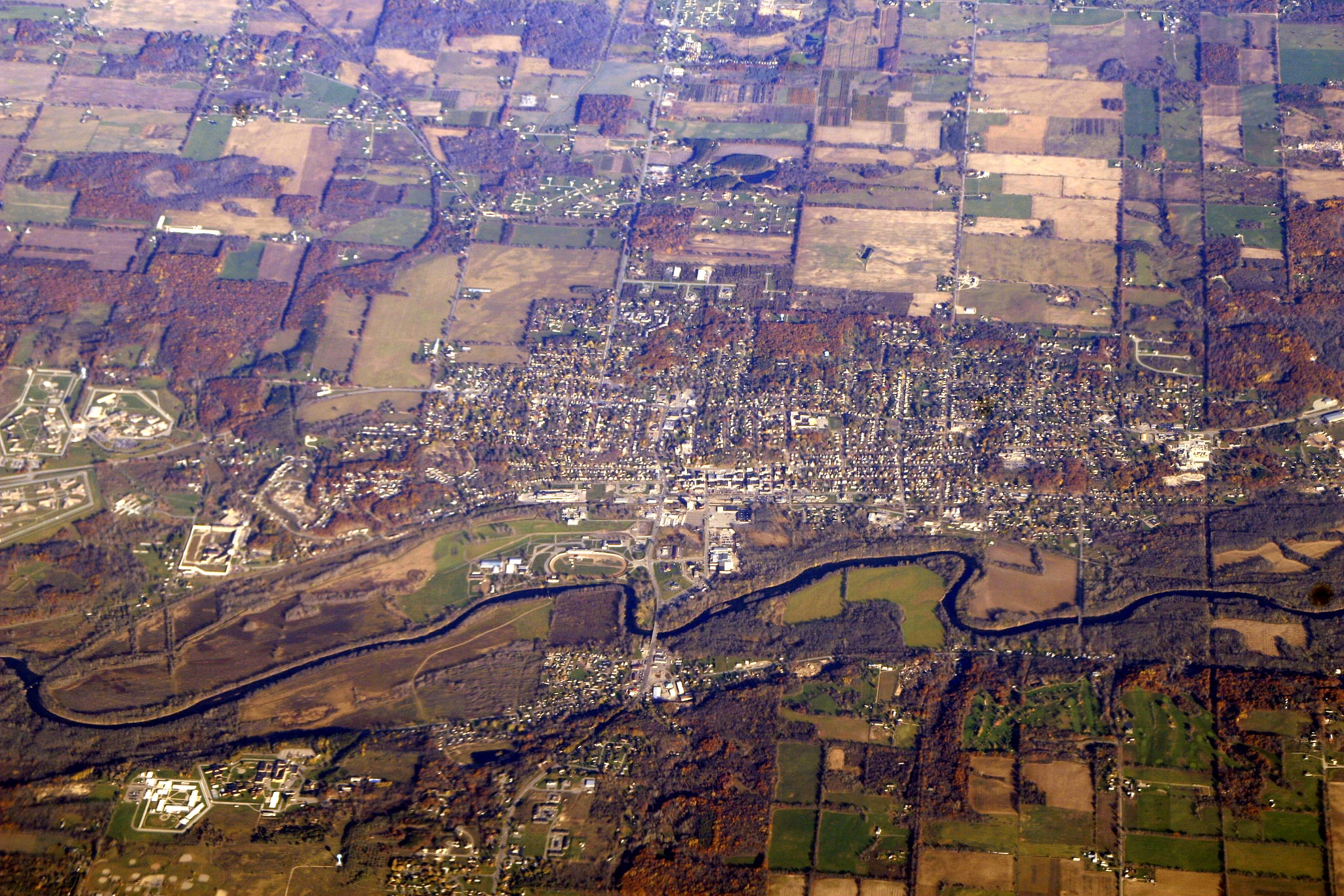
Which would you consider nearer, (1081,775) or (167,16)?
(1081,775)

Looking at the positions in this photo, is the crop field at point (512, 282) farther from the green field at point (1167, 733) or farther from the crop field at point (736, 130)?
the green field at point (1167, 733)

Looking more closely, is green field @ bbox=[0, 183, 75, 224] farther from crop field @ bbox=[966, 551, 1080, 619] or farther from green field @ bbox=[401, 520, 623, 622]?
crop field @ bbox=[966, 551, 1080, 619]

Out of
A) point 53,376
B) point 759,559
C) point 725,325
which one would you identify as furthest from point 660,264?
point 53,376

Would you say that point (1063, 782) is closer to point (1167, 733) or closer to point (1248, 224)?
point (1167, 733)

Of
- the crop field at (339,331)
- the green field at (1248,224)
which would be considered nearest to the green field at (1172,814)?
the green field at (1248,224)

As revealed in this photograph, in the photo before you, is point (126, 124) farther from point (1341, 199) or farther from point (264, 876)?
point (1341, 199)

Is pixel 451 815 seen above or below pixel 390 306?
below
